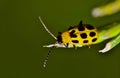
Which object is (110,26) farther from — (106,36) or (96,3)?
(96,3)

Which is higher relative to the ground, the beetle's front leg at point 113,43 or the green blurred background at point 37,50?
the green blurred background at point 37,50

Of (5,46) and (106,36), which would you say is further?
(5,46)

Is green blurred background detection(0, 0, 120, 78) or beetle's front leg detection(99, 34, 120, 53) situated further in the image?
green blurred background detection(0, 0, 120, 78)

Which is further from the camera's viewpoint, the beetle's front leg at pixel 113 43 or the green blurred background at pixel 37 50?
the green blurred background at pixel 37 50

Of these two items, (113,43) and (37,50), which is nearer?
(113,43)

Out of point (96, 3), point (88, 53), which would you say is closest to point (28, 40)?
point (88, 53)

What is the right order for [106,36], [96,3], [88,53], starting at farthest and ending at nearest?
1. [88,53]
2. [96,3]
3. [106,36]

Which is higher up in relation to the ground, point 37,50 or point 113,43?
point 37,50

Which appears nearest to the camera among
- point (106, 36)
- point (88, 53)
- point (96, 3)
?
point (106, 36)
